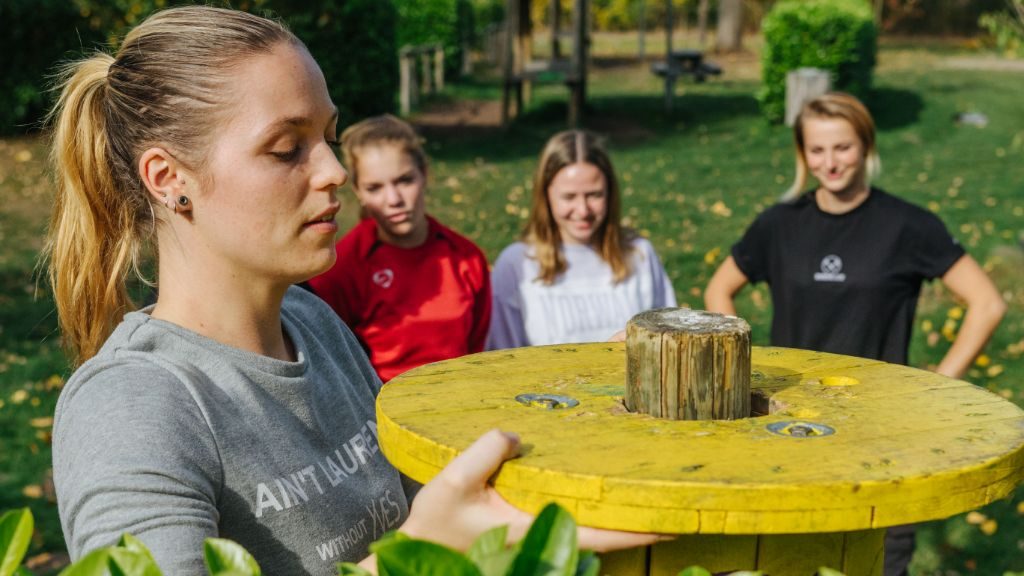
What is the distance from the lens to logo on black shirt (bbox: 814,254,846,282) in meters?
4.33

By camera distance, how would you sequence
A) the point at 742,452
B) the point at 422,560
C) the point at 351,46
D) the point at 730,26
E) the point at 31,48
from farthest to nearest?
the point at 730,26, the point at 351,46, the point at 31,48, the point at 742,452, the point at 422,560

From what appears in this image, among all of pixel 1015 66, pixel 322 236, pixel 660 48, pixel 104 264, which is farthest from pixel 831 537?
pixel 660 48

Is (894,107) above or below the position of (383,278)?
below

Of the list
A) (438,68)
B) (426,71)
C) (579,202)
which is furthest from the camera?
(438,68)

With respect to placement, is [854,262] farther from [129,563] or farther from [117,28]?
[117,28]

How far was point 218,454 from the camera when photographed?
5.44ft

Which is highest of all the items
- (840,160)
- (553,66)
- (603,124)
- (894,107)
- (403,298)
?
(840,160)

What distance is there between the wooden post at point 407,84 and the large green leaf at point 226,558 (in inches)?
649

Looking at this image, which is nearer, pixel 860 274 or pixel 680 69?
pixel 860 274

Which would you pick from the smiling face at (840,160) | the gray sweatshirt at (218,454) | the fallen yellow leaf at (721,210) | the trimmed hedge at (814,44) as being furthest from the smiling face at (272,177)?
the trimmed hedge at (814,44)

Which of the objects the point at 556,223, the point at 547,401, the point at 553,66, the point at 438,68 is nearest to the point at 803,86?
the point at 553,66

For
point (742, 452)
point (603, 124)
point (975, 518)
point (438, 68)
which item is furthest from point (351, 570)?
point (438, 68)

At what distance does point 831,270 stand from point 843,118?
0.67 meters

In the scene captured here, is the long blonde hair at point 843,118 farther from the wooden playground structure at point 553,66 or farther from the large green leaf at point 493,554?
the wooden playground structure at point 553,66
